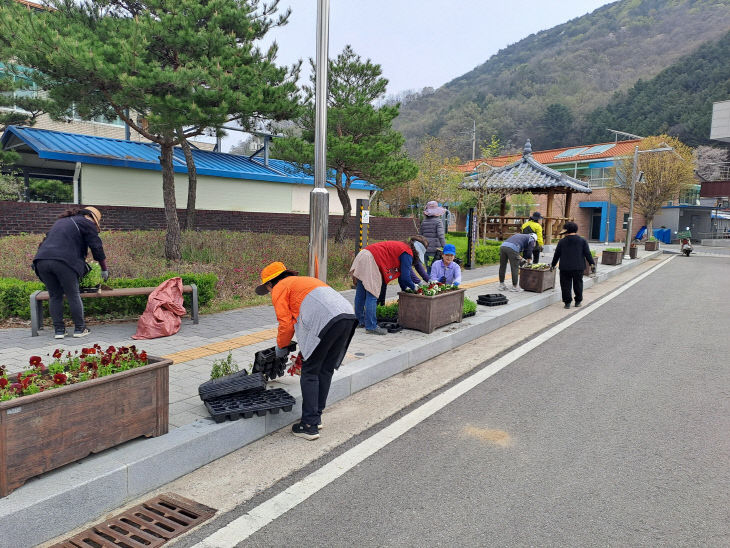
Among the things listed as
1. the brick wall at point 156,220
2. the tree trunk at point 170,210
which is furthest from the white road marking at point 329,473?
the tree trunk at point 170,210

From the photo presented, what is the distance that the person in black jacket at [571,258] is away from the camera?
10227 mm

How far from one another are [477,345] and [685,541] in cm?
467

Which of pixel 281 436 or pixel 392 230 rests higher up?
pixel 392 230

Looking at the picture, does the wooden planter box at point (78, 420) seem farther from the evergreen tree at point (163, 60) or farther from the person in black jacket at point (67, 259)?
the evergreen tree at point (163, 60)

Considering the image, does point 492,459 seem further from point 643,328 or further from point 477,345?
point 643,328

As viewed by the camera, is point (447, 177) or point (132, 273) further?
point (447, 177)

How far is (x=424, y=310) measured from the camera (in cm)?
715

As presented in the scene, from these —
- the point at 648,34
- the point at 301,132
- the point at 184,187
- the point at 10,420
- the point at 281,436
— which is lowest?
the point at 281,436

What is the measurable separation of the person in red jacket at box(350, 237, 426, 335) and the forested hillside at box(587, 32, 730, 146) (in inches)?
2347

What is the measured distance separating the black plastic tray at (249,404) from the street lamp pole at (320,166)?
60.4 inches

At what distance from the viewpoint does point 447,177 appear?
82.4ft

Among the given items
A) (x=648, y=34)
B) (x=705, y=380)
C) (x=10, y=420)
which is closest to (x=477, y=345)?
(x=705, y=380)

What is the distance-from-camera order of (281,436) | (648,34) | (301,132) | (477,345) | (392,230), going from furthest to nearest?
(648,34), (392,230), (301,132), (477,345), (281,436)

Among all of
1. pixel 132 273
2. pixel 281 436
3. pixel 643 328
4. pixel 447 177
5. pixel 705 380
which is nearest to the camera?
pixel 281 436
